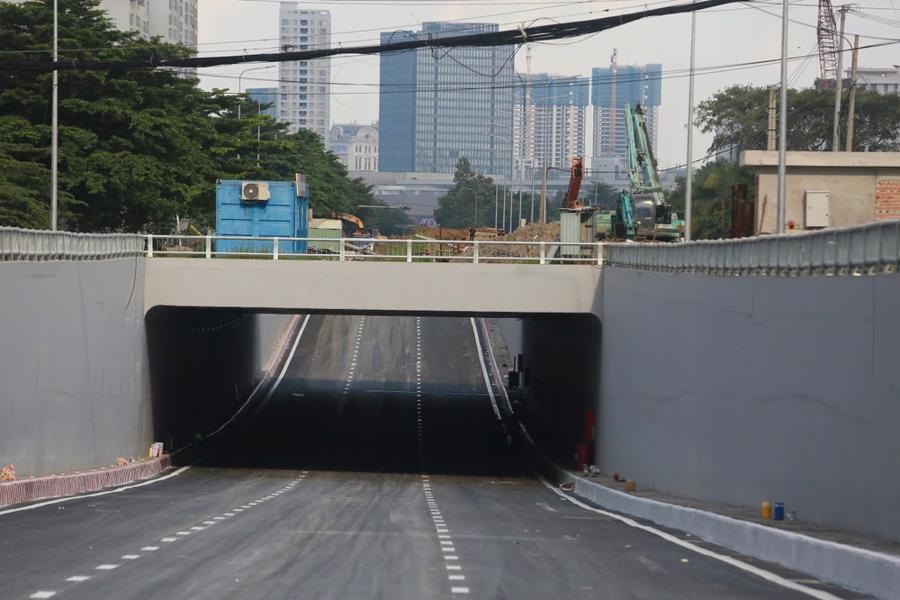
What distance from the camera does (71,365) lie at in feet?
103

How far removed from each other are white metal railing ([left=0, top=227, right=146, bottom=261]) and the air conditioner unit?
9.95 metres

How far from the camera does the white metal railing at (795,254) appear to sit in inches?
705

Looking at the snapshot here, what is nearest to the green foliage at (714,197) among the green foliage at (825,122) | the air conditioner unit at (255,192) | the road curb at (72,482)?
the green foliage at (825,122)

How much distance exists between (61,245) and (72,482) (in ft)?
18.1

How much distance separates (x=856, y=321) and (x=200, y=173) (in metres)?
56.7

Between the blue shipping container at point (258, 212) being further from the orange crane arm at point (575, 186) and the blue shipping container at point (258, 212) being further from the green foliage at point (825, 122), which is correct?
the green foliage at point (825, 122)

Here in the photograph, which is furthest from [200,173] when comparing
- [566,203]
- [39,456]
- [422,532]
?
[422,532]

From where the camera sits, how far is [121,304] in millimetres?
37062

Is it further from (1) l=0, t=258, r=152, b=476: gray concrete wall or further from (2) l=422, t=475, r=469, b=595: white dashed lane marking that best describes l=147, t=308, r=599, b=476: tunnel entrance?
(2) l=422, t=475, r=469, b=595: white dashed lane marking

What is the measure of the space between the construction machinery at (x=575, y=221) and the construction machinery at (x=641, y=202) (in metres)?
1.47

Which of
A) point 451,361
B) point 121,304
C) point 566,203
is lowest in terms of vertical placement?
point 451,361

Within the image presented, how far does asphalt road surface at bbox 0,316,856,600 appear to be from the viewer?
14.6 metres

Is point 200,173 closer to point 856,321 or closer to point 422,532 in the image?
point 422,532

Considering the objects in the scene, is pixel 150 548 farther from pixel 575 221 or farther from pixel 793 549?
pixel 575 221
